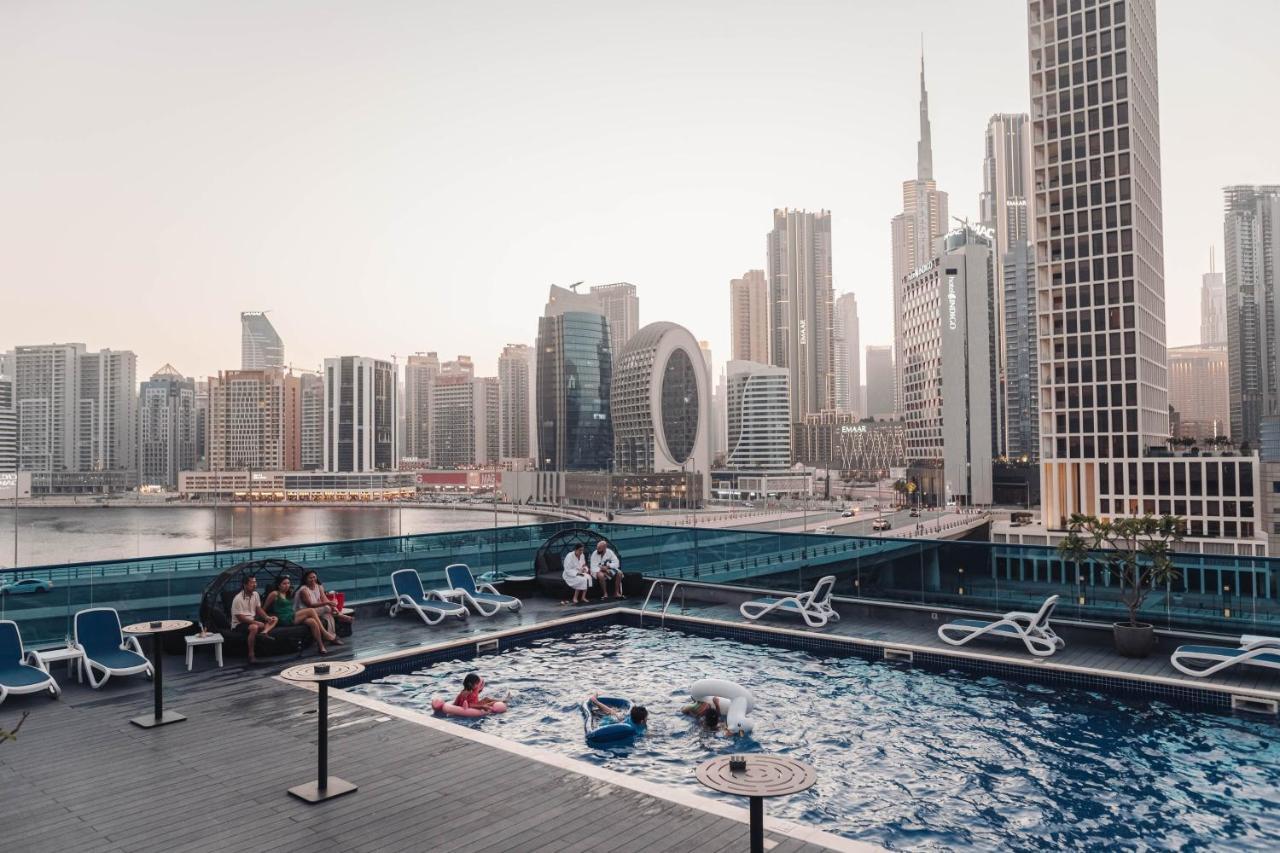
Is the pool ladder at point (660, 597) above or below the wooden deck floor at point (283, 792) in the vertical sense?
below

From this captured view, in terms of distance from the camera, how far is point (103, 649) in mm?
9008

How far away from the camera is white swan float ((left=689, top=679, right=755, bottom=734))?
821 cm

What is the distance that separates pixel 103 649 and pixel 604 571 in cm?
820

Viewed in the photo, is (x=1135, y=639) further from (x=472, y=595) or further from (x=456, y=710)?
(x=472, y=595)

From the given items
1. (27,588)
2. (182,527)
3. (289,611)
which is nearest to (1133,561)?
(289,611)

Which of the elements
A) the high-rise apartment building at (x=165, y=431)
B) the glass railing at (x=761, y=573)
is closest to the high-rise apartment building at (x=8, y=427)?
the high-rise apartment building at (x=165, y=431)

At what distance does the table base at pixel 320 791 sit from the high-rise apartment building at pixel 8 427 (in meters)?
159

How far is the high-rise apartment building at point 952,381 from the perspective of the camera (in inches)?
4808

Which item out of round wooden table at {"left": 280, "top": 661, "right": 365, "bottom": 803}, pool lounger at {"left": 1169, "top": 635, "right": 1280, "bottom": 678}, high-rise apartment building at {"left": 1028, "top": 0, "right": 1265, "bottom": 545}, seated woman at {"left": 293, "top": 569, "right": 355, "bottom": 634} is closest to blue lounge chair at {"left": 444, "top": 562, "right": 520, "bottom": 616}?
seated woman at {"left": 293, "top": 569, "right": 355, "bottom": 634}

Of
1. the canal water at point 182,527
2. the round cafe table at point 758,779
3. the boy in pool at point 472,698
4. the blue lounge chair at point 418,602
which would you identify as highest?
the round cafe table at point 758,779

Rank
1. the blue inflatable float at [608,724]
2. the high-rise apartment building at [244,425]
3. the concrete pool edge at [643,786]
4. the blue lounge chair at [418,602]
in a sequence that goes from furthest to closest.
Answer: the high-rise apartment building at [244,425]
the blue lounge chair at [418,602]
the blue inflatable float at [608,724]
the concrete pool edge at [643,786]

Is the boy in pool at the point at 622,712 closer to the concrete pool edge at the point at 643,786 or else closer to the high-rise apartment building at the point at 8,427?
the concrete pool edge at the point at 643,786

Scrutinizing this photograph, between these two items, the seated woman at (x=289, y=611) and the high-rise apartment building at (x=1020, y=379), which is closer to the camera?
the seated woman at (x=289, y=611)

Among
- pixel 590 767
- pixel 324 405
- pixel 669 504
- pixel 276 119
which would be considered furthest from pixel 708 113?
pixel 324 405
